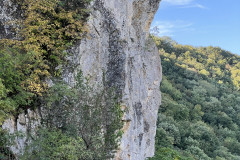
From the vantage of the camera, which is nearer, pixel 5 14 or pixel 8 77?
pixel 8 77

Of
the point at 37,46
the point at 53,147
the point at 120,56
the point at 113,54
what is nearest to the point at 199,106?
the point at 120,56

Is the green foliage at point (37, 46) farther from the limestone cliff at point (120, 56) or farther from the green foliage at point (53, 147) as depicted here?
the green foliage at point (53, 147)

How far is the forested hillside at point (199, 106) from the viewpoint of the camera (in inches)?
1551

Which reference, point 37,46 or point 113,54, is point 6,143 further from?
point 113,54

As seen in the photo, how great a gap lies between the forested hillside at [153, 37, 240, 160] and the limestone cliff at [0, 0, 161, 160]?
727 cm

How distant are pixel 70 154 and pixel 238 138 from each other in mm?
50371

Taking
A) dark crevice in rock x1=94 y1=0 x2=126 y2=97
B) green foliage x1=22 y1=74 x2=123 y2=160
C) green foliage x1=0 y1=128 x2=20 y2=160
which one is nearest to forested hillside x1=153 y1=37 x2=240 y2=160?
dark crevice in rock x1=94 y1=0 x2=126 y2=97

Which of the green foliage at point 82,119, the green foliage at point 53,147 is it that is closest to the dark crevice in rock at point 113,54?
the green foliage at point 82,119

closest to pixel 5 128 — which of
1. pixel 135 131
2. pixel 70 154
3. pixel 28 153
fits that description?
pixel 28 153

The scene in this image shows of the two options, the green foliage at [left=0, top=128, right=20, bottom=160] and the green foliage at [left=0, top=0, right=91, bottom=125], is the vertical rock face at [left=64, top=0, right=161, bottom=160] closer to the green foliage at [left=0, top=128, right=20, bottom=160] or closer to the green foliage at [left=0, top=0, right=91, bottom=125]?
the green foliage at [left=0, top=0, right=91, bottom=125]

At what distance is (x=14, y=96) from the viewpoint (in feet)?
30.1

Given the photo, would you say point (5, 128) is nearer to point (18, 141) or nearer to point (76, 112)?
point (18, 141)

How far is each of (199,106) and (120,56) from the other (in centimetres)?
4633

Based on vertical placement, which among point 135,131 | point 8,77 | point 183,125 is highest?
point 8,77
